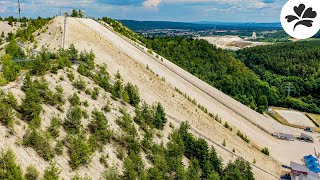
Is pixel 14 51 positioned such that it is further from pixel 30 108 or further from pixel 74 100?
pixel 30 108

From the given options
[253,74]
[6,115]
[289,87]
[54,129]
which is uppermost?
[6,115]

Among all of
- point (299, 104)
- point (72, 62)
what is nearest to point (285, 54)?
point (299, 104)

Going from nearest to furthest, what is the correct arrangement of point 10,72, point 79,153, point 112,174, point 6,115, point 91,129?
point 6,115
point 112,174
point 79,153
point 91,129
point 10,72

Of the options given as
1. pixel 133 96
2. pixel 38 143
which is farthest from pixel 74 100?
pixel 133 96

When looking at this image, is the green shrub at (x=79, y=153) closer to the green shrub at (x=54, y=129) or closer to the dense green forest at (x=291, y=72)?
the green shrub at (x=54, y=129)

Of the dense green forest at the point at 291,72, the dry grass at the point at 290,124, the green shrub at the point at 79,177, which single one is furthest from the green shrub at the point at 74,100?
the dense green forest at the point at 291,72

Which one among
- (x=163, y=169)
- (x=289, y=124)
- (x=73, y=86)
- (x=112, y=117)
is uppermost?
(x=73, y=86)

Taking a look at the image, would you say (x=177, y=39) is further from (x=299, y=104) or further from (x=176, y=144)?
(x=176, y=144)
